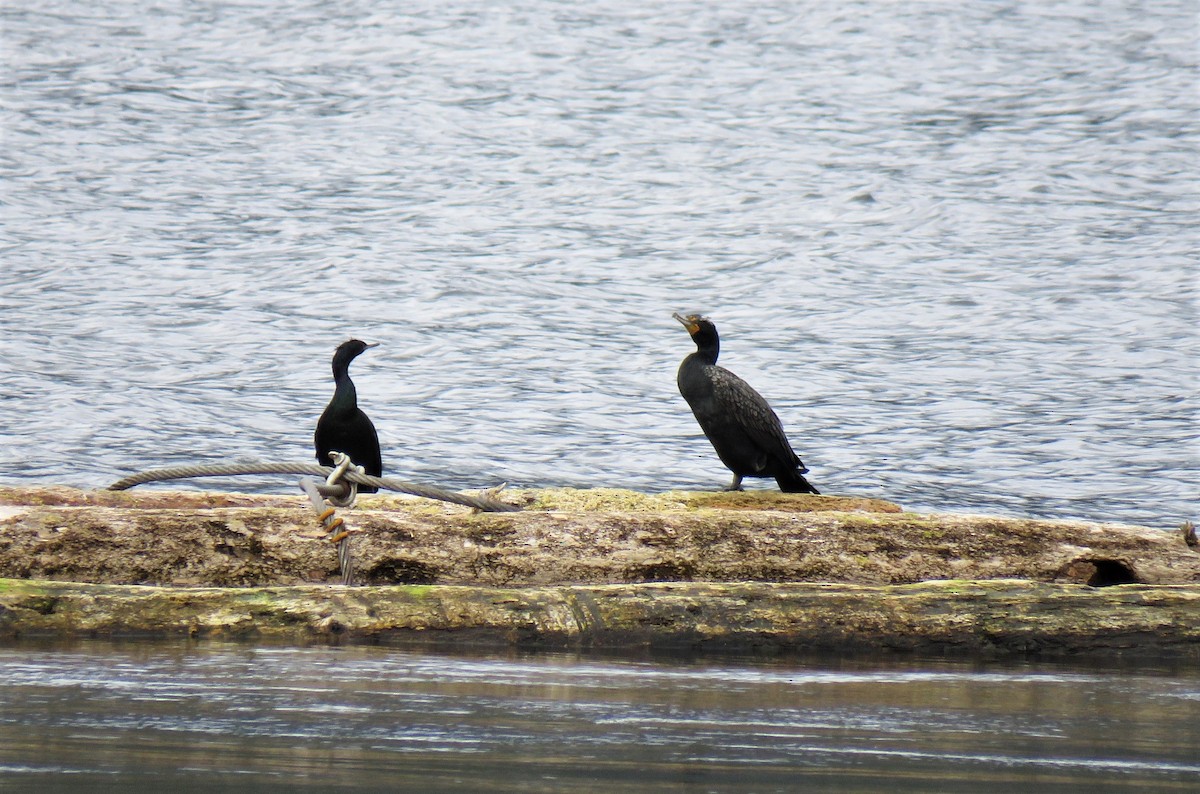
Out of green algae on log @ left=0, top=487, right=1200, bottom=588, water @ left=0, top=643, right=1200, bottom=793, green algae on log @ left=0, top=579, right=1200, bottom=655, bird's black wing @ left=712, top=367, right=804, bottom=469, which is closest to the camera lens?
water @ left=0, top=643, right=1200, bottom=793

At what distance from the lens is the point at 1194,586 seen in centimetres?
462

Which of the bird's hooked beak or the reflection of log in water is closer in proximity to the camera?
the reflection of log in water

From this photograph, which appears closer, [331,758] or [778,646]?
[331,758]

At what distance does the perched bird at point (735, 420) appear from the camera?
6996mm

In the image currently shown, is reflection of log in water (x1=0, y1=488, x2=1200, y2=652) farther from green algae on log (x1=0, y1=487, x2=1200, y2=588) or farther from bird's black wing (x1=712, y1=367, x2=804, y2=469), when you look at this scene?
bird's black wing (x1=712, y1=367, x2=804, y2=469)

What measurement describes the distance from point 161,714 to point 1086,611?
9.19 ft

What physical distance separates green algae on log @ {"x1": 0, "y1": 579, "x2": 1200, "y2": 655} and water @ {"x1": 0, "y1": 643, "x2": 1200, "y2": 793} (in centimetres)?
24

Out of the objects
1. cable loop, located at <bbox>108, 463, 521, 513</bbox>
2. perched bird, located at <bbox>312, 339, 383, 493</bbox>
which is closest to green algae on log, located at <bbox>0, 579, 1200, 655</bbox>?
cable loop, located at <bbox>108, 463, 521, 513</bbox>

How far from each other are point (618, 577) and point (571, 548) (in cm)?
17

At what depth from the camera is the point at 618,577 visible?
467cm

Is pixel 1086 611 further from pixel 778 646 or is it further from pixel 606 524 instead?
pixel 606 524

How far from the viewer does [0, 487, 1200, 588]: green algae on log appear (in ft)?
14.6

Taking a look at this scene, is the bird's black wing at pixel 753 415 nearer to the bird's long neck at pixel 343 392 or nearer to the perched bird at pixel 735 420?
the perched bird at pixel 735 420

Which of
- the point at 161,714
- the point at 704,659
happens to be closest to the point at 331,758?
the point at 161,714
